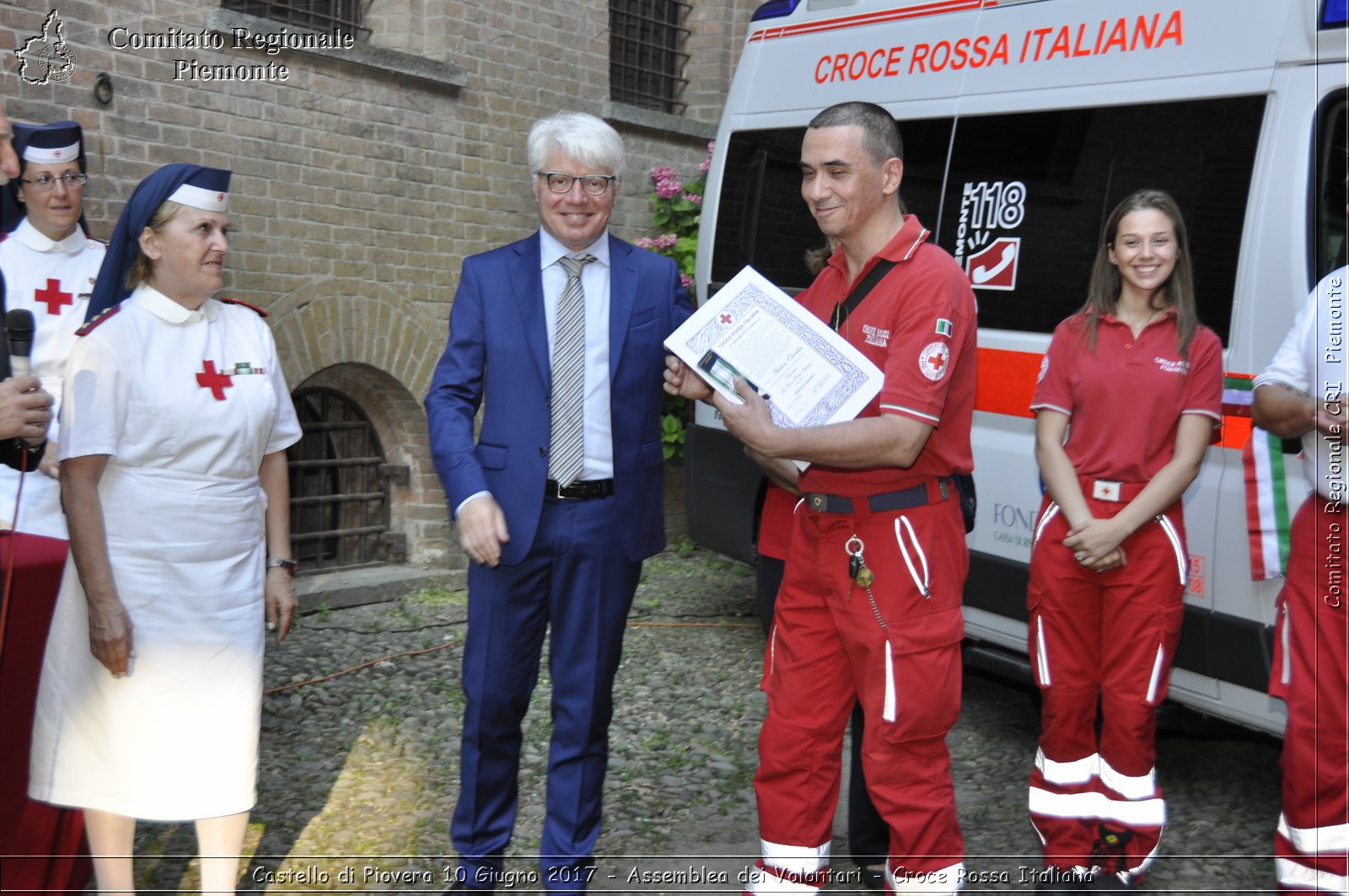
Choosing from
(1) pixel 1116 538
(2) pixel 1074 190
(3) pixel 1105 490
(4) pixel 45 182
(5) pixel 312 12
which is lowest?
(1) pixel 1116 538

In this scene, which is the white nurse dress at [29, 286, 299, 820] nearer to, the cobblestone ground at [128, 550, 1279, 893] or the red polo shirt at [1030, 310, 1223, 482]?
the cobblestone ground at [128, 550, 1279, 893]

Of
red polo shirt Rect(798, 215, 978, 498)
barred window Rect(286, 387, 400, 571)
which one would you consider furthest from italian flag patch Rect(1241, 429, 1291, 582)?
barred window Rect(286, 387, 400, 571)

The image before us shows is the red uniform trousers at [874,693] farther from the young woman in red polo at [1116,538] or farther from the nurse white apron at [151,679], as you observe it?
the nurse white apron at [151,679]

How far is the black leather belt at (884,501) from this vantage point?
316 cm

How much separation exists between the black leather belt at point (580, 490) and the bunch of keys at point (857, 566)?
79 centimetres

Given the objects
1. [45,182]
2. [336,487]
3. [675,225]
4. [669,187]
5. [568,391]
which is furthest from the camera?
[675,225]

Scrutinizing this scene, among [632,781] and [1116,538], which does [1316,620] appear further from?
[632,781]

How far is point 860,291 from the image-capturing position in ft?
10.7

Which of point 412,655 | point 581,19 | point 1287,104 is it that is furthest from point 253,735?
point 581,19

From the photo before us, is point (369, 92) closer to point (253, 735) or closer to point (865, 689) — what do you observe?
point (253, 735)

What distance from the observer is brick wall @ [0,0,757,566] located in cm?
638

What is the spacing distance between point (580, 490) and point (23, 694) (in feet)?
5.00

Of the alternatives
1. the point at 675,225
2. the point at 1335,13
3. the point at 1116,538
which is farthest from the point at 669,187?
the point at 1116,538

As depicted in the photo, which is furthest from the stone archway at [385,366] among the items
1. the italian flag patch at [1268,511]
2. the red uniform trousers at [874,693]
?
the italian flag patch at [1268,511]
